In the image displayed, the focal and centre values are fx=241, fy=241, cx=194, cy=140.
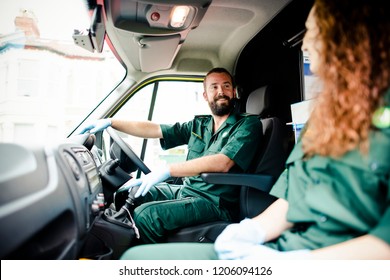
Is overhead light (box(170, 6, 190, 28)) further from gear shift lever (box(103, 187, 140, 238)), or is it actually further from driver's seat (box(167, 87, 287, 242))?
gear shift lever (box(103, 187, 140, 238))

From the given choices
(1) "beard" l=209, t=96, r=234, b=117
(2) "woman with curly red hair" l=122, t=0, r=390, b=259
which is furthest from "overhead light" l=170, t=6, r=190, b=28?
(2) "woman with curly red hair" l=122, t=0, r=390, b=259

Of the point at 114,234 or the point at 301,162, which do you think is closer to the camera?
the point at 301,162

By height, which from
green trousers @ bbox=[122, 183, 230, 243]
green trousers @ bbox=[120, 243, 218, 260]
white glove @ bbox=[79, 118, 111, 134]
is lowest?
green trousers @ bbox=[122, 183, 230, 243]

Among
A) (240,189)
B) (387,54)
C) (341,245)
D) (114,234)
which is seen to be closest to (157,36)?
(240,189)

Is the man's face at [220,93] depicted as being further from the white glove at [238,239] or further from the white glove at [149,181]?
the white glove at [238,239]

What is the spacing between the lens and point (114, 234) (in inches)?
49.2

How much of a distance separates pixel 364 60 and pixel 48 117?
1.54 m

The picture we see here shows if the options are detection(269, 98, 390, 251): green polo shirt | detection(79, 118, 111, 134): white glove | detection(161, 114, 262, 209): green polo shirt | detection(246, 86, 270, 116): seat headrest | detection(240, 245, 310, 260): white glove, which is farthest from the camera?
detection(246, 86, 270, 116): seat headrest

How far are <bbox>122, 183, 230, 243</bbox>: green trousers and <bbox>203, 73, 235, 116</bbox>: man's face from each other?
75cm

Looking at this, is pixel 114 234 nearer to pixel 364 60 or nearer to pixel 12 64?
pixel 12 64

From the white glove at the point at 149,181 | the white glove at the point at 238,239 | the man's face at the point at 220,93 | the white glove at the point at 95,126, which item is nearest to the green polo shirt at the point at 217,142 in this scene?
the man's face at the point at 220,93

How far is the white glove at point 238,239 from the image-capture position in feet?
2.67

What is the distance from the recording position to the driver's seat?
1.37m

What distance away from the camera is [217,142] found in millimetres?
1768
